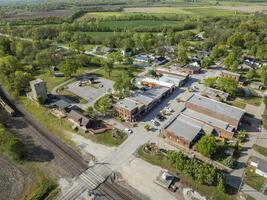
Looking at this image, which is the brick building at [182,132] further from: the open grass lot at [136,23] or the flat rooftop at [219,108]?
the open grass lot at [136,23]

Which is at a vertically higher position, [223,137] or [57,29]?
[57,29]

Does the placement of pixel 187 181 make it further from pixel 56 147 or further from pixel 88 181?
pixel 56 147

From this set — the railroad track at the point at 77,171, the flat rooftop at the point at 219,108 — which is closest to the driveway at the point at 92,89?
the railroad track at the point at 77,171

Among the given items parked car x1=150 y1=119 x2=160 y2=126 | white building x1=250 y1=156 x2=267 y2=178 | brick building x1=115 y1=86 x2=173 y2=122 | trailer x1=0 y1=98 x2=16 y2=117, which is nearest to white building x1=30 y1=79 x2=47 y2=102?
trailer x1=0 y1=98 x2=16 y2=117

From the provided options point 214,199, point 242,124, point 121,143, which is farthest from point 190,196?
point 242,124

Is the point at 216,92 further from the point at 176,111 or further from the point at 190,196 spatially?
the point at 190,196
